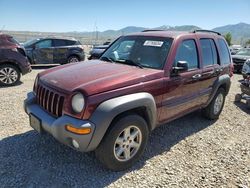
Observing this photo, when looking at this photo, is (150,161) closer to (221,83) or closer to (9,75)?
(221,83)

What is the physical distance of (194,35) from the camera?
462 centimetres

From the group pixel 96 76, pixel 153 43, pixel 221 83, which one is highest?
pixel 153 43

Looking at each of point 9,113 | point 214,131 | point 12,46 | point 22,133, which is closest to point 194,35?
point 214,131

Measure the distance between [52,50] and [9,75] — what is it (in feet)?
15.3

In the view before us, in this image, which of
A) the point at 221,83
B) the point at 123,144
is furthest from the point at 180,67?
the point at 221,83

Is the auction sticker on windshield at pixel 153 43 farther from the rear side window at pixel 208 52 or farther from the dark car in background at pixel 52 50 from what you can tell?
the dark car in background at pixel 52 50

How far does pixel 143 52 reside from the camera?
13.6ft

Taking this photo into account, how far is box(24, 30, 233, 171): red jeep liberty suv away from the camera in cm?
299

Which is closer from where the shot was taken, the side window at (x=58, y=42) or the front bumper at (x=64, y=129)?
the front bumper at (x=64, y=129)

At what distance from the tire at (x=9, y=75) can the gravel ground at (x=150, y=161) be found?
3.32m

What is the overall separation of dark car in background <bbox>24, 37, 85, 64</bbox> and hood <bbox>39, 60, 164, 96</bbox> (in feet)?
29.3

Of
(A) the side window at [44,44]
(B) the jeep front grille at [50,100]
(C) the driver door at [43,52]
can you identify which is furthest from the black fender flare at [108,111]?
(A) the side window at [44,44]

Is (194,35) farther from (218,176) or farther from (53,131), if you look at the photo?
(53,131)

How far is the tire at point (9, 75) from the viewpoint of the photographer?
8088 millimetres
